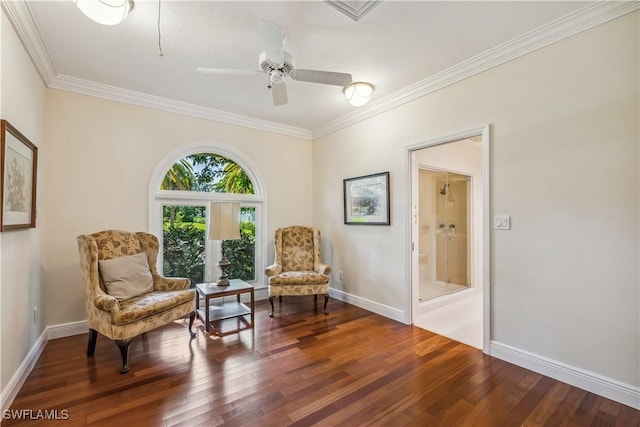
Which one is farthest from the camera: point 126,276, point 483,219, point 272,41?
point 126,276

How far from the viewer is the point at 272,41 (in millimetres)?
1923

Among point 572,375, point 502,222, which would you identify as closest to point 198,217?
point 502,222

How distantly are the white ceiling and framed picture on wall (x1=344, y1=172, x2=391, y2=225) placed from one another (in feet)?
3.16

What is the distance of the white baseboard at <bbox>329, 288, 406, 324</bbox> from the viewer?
11.0ft

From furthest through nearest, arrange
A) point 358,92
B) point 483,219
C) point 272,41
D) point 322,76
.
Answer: point 358,92 → point 483,219 → point 322,76 → point 272,41

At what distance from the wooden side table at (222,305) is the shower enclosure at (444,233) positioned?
8.04 ft

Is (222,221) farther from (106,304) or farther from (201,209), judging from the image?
(106,304)

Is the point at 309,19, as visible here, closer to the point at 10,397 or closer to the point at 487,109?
the point at 487,109

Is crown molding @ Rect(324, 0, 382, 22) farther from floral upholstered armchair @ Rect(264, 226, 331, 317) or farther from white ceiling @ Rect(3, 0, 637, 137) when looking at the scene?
floral upholstered armchair @ Rect(264, 226, 331, 317)

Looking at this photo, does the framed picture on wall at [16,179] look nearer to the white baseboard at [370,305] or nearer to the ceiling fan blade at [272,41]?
the ceiling fan blade at [272,41]

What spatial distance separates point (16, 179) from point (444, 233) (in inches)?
194

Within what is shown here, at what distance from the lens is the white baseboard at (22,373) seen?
1.81 meters

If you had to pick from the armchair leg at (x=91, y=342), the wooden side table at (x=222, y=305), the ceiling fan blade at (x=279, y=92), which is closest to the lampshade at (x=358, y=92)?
the ceiling fan blade at (x=279, y=92)

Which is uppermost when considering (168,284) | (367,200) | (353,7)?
(353,7)
